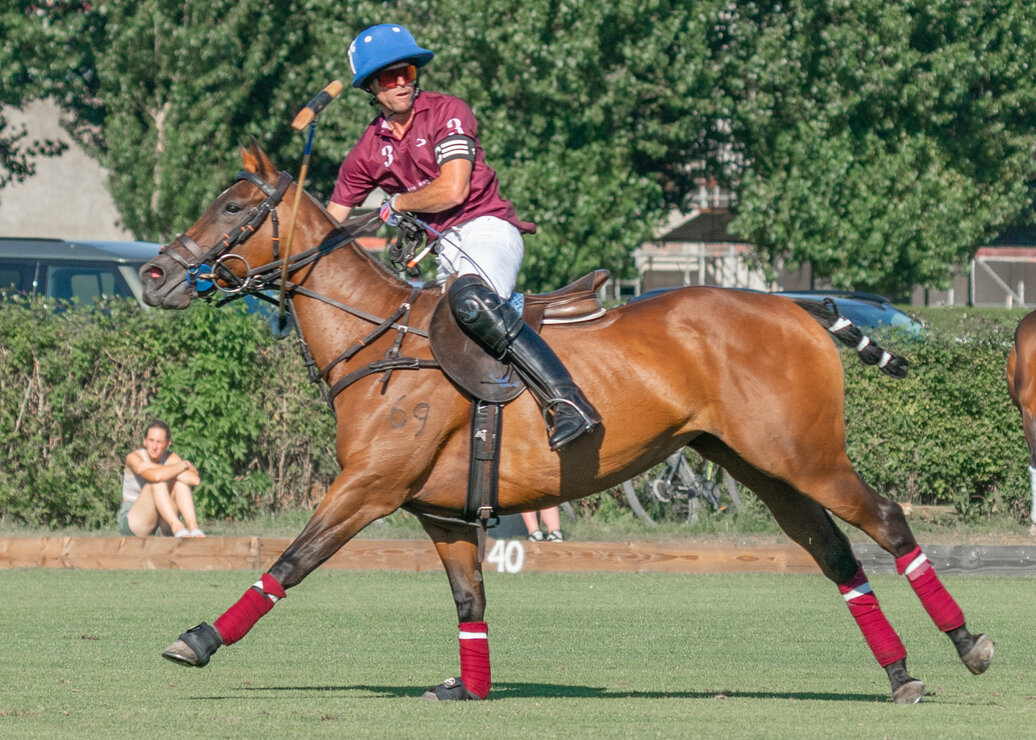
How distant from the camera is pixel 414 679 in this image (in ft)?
22.9

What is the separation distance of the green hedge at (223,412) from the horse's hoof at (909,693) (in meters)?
6.60


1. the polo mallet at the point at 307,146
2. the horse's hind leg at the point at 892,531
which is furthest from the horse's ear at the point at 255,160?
the horse's hind leg at the point at 892,531

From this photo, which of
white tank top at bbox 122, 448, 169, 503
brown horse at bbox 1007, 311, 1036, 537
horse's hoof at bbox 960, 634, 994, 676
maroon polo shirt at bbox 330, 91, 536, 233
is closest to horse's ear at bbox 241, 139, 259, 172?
maroon polo shirt at bbox 330, 91, 536, 233

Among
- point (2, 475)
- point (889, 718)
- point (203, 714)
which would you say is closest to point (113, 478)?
point (2, 475)

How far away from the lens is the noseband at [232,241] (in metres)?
6.32

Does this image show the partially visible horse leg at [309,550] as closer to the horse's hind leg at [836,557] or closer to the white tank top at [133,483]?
the horse's hind leg at [836,557]

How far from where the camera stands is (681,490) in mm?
13070

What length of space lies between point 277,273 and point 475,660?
1771 millimetres

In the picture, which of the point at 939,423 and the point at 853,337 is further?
the point at 939,423

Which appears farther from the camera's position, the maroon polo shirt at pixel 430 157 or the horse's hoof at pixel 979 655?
the maroon polo shirt at pixel 430 157

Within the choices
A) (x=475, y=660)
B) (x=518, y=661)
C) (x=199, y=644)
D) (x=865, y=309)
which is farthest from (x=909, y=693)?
(x=865, y=309)

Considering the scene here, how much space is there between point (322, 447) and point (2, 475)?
8.31ft

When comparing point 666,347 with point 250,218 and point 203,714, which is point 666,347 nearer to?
point 250,218

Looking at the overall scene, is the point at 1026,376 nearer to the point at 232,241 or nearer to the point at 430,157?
the point at 430,157
